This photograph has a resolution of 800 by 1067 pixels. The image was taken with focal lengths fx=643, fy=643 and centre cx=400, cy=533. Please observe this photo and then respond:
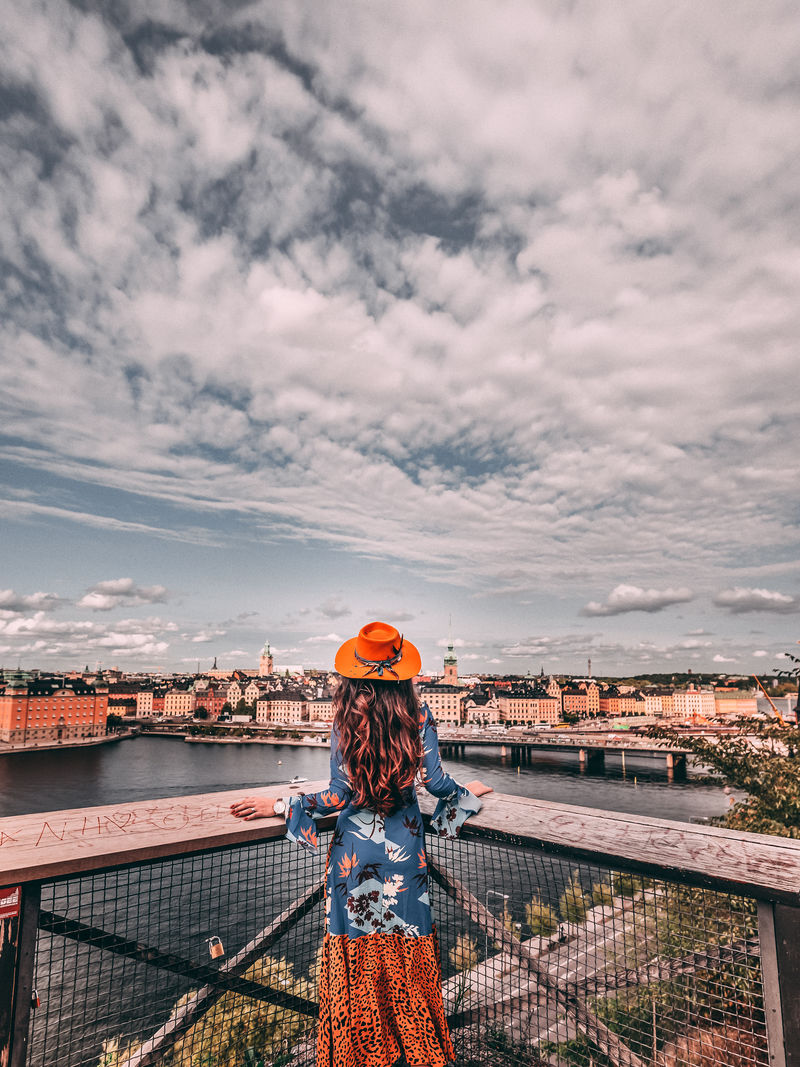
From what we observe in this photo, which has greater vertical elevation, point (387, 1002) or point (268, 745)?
point (387, 1002)

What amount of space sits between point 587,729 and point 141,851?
350 ft

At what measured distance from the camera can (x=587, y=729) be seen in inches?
3927

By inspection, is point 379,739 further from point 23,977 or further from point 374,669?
point 23,977

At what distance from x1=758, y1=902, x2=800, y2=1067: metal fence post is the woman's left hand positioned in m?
1.43

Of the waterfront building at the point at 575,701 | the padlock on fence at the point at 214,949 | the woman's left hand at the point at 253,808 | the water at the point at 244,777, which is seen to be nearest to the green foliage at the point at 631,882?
the woman's left hand at the point at 253,808

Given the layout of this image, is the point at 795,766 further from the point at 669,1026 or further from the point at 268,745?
the point at 268,745

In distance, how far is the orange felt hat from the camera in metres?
2.16

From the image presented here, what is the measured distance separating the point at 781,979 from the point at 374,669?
1.33 meters

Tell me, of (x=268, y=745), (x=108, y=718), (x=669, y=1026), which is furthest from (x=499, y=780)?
(x=108, y=718)

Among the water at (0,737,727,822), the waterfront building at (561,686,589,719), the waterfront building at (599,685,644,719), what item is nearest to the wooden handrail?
the water at (0,737,727,822)

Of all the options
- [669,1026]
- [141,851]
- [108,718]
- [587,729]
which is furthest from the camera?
[108,718]

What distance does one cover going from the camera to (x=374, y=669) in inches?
85.4

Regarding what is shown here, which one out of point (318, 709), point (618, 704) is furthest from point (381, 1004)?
point (618, 704)

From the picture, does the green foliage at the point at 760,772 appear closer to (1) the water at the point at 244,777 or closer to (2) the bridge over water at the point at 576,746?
(1) the water at the point at 244,777
